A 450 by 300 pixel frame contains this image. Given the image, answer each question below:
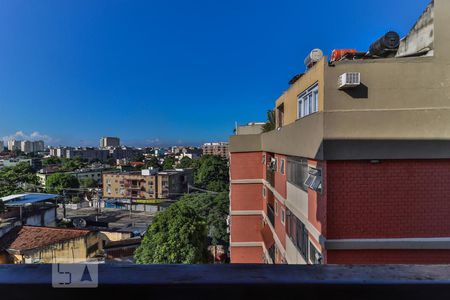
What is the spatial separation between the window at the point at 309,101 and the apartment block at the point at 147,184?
32.2 m

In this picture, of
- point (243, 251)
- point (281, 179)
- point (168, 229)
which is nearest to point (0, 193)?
point (168, 229)

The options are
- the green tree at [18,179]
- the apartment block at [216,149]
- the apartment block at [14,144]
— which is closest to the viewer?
the green tree at [18,179]

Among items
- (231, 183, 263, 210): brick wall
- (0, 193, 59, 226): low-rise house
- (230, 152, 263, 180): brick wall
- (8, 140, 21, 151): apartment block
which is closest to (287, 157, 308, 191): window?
(230, 152, 263, 180): brick wall

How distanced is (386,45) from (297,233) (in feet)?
11.6


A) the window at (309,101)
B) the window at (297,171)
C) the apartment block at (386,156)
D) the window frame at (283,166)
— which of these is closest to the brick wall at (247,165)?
the window frame at (283,166)

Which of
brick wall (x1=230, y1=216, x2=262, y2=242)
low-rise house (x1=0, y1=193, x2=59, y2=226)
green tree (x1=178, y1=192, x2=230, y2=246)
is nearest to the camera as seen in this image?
brick wall (x1=230, y1=216, x2=262, y2=242)

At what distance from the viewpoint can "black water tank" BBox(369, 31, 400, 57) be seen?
180 inches

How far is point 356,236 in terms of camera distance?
3535mm

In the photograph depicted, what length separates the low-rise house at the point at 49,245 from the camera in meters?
9.78

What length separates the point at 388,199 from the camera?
11.5 feet

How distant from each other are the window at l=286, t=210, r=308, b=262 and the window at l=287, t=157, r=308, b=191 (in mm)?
661

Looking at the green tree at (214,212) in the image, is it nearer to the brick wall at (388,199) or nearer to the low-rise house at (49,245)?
the low-rise house at (49,245)

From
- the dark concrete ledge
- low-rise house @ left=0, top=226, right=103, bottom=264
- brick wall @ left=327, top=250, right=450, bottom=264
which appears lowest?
low-rise house @ left=0, top=226, right=103, bottom=264

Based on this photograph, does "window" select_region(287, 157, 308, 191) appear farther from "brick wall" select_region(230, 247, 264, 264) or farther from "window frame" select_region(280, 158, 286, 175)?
"brick wall" select_region(230, 247, 264, 264)
